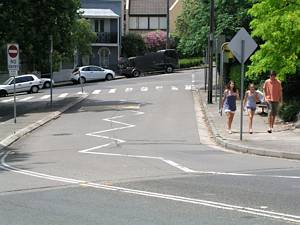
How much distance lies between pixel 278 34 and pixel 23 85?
105 ft

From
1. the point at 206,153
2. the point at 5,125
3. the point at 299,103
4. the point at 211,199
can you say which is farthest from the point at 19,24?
the point at 211,199

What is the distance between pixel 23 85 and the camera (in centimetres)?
5019

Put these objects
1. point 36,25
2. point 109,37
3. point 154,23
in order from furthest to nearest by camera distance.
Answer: point 154,23 < point 109,37 < point 36,25

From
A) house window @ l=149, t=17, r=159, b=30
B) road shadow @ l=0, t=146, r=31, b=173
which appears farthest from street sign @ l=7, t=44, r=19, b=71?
house window @ l=149, t=17, r=159, b=30

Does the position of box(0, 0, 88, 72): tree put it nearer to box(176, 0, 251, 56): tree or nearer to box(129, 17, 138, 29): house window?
box(176, 0, 251, 56): tree

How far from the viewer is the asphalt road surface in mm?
8438

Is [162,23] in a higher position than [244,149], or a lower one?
higher

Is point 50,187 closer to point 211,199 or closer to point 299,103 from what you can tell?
point 211,199

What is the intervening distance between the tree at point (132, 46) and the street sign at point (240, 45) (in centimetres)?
5602

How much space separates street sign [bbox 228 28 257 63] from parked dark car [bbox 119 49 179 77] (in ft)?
146

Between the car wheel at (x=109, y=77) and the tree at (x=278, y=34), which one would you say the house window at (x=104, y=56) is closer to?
the car wheel at (x=109, y=77)

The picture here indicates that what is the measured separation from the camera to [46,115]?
2967 centimetres

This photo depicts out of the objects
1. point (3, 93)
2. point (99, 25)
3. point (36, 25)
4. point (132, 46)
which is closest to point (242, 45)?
point (36, 25)

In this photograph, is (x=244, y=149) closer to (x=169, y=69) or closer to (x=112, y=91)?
(x=112, y=91)
